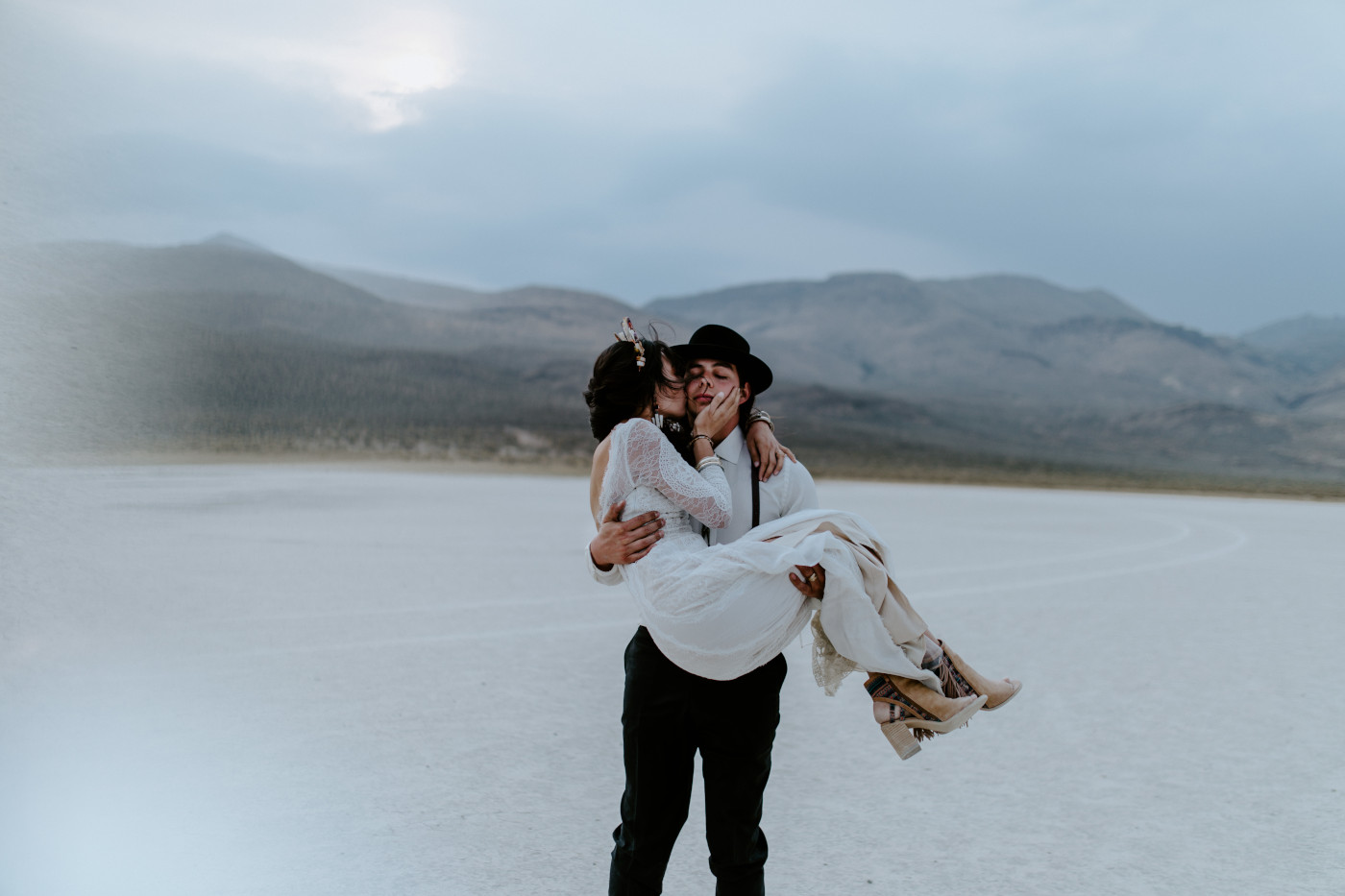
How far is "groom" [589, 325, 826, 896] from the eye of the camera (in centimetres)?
253

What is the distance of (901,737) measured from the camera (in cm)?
245

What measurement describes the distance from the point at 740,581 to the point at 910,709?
1.74 ft

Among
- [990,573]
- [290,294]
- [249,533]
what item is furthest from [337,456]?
[290,294]

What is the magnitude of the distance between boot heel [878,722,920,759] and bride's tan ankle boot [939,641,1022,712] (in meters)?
0.14

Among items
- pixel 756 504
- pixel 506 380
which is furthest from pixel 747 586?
pixel 506 380

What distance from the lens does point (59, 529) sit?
458cm

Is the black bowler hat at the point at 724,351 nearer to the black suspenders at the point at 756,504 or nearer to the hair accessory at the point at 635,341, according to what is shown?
the hair accessory at the point at 635,341

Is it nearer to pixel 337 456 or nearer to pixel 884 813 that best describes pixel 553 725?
pixel 884 813

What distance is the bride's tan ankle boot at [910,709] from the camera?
240cm

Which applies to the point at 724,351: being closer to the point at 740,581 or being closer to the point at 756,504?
the point at 756,504

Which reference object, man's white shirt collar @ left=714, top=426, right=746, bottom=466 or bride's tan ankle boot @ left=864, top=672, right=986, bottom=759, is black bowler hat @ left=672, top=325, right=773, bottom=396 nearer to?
man's white shirt collar @ left=714, top=426, right=746, bottom=466

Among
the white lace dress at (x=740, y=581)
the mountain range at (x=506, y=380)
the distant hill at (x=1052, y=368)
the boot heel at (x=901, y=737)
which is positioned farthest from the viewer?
the distant hill at (x=1052, y=368)

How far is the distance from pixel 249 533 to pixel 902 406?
11073 centimetres

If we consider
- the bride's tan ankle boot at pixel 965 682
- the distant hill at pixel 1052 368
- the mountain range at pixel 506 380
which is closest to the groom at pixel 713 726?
the bride's tan ankle boot at pixel 965 682
